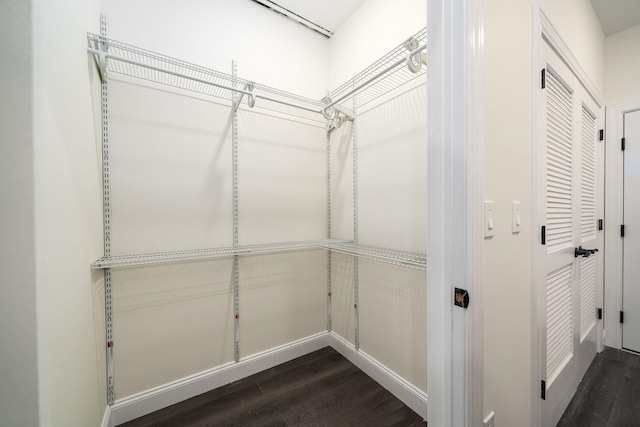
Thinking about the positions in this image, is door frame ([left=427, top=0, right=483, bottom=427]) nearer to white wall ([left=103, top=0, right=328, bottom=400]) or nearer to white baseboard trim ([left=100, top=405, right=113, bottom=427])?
white wall ([left=103, top=0, right=328, bottom=400])

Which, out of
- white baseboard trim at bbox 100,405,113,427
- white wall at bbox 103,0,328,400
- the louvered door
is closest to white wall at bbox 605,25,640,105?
the louvered door

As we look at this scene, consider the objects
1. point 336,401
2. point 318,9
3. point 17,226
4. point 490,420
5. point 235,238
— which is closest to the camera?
point 17,226

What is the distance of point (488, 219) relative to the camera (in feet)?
2.65

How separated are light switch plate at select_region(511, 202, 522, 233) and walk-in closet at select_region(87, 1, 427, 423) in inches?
16.1

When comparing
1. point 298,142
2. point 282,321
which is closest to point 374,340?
point 282,321

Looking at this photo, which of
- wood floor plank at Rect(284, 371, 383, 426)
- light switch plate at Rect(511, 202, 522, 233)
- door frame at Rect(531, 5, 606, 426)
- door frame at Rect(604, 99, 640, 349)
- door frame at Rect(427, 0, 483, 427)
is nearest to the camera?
door frame at Rect(427, 0, 483, 427)

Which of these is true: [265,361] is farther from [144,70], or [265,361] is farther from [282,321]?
[144,70]

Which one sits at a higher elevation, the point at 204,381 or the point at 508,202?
the point at 508,202

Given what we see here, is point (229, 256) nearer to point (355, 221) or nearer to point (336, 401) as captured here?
point (355, 221)

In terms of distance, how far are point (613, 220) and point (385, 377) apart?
2397mm

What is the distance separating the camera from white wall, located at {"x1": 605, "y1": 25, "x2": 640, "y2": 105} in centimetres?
190

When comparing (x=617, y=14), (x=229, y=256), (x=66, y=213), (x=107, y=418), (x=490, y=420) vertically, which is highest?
(x=617, y=14)

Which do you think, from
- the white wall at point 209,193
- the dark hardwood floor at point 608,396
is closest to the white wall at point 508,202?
the dark hardwood floor at point 608,396

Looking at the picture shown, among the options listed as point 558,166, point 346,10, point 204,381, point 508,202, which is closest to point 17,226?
point 508,202
